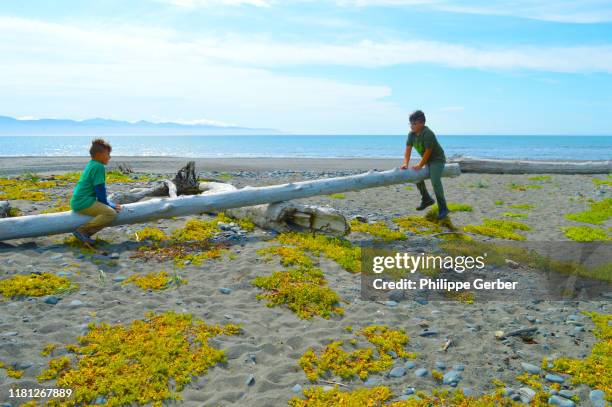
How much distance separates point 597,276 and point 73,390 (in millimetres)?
9133

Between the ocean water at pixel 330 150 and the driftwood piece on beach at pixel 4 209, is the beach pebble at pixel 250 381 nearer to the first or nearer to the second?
the driftwood piece on beach at pixel 4 209

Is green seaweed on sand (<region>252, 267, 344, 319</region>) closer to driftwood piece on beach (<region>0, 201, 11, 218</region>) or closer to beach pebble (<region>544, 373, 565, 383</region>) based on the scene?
beach pebble (<region>544, 373, 565, 383</region>)

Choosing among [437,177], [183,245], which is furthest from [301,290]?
[437,177]

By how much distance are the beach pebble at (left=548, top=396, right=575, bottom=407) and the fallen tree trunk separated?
287 inches

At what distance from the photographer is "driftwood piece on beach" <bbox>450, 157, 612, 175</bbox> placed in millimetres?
22375

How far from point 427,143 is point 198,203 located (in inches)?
242

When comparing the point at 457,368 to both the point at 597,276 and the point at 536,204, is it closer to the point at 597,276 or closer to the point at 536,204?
the point at 597,276

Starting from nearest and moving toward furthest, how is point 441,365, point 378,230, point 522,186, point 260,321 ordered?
point 441,365, point 260,321, point 378,230, point 522,186

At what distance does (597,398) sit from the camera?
464 centimetres

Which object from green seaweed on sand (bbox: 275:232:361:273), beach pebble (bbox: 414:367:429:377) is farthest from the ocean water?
beach pebble (bbox: 414:367:429:377)

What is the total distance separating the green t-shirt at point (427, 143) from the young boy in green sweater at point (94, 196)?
24.9ft

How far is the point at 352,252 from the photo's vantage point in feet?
30.2

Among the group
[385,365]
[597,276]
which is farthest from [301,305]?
[597,276]

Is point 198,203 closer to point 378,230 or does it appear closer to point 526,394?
point 378,230
